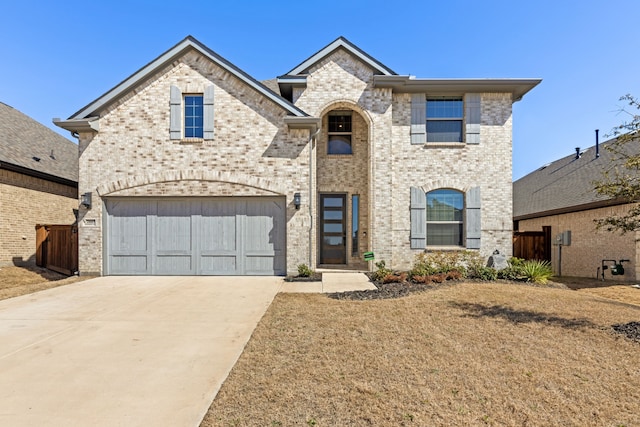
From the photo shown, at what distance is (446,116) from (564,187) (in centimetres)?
773

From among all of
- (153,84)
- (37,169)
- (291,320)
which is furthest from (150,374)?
(37,169)

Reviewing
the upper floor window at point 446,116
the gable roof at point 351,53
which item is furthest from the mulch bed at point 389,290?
the gable roof at point 351,53

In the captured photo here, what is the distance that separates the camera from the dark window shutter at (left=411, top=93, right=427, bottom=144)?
11.9 m

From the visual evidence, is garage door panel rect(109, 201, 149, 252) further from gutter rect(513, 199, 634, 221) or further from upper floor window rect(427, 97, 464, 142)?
gutter rect(513, 199, 634, 221)

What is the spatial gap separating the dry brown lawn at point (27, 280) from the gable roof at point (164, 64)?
4917mm

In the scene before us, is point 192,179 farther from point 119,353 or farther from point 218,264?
point 119,353

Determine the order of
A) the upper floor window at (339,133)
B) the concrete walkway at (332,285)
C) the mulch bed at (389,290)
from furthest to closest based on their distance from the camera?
the upper floor window at (339,133) → the concrete walkway at (332,285) → the mulch bed at (389,290)

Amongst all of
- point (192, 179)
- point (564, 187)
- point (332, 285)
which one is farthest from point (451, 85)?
point (192, 179)

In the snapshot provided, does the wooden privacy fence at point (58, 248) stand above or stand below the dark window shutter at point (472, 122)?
below

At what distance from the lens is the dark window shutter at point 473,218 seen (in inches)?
462

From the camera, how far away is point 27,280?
10.4m

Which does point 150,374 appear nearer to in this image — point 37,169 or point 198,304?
point 198,304

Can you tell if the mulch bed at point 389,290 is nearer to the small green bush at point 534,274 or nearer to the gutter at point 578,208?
the small green bush at point 534,274

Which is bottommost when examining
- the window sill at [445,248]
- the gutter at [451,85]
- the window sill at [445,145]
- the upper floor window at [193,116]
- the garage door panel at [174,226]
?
the window sill at [445,248]
